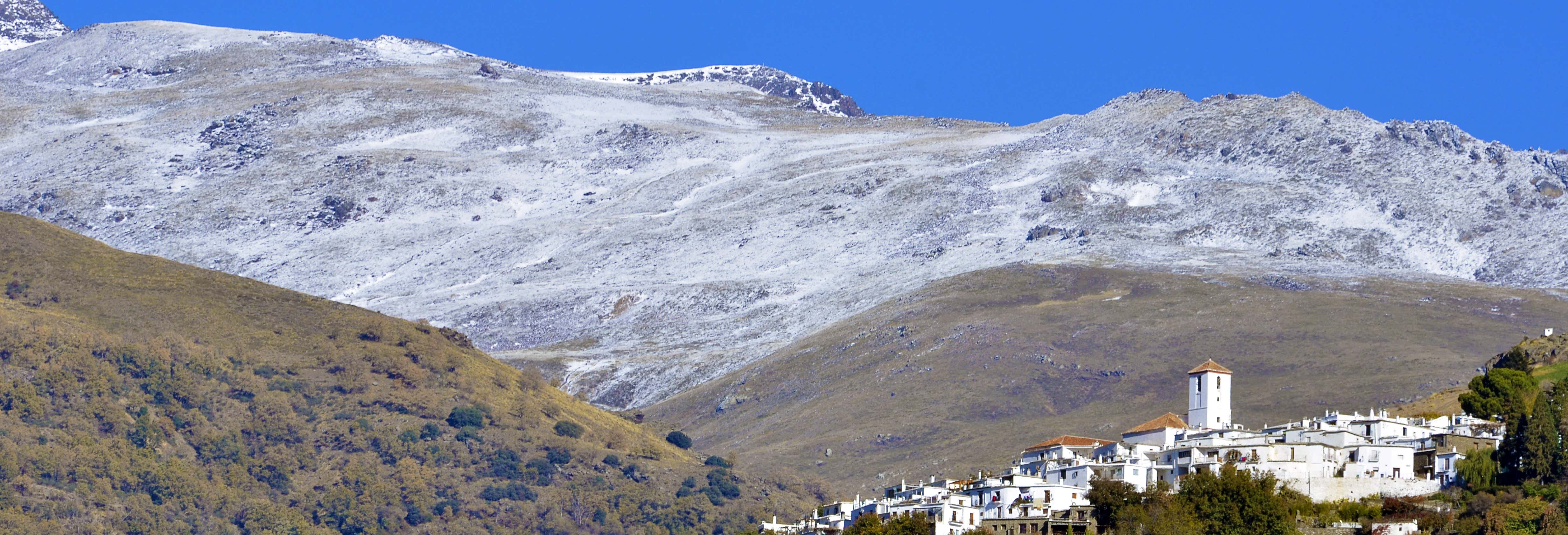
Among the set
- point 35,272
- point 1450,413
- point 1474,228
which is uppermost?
point 1474,228

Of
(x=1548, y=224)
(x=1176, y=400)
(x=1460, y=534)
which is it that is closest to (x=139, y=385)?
(x=1176, y=400)

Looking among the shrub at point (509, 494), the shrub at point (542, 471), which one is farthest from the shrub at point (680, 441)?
the shrub at point (509, 494)

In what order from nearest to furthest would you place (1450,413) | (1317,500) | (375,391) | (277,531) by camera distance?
(1317,500), (1450,413), (277,531), (375,391)

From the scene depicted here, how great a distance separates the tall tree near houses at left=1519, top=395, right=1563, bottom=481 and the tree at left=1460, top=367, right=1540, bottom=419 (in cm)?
664

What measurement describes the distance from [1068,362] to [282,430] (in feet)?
163

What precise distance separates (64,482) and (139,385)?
1760 cm

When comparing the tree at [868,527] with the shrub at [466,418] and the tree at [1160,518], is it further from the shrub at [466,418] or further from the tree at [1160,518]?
the shrub at [466,418]

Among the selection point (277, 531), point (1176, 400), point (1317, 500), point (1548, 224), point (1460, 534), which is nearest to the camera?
point (1460, 534)

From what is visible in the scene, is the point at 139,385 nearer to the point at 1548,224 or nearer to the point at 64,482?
the point at 64,482

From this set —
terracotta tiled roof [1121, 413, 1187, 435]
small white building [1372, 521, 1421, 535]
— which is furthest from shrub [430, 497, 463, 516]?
small white building [1372, 521, 1421, 535]

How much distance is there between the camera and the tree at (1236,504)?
61.9m

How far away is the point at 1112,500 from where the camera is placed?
65438 mm

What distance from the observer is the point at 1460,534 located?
60.6 metres

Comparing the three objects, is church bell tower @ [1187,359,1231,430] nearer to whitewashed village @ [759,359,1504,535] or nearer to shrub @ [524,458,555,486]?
whitewashed village @ [759,359,1504,535]
